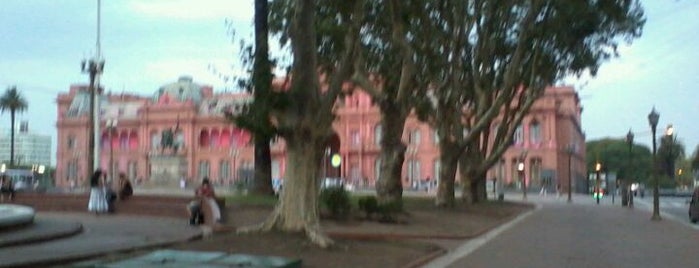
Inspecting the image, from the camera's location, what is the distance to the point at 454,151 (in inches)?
1545

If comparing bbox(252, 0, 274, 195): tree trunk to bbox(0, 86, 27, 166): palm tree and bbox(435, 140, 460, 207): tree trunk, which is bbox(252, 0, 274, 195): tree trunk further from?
bbox(0, 86, 27, 166): palm tree

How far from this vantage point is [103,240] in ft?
64.4

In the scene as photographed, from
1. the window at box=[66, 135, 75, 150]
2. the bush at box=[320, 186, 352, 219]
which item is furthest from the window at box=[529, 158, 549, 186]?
the bush at box=[320, 186, 352, 219]

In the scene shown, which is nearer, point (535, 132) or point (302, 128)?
point (302, 128)

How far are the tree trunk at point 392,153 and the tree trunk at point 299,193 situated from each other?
1402 cm

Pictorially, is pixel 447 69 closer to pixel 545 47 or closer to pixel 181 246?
pixel 545 47

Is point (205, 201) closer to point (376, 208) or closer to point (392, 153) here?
point (376, 208)

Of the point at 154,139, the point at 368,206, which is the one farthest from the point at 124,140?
the point at 368,206

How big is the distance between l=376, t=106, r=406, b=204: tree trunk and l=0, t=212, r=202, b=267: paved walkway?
7.86 metres

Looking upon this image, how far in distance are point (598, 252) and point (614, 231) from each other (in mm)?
9030

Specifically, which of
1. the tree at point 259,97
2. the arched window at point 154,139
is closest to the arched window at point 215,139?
the arched window at point 154,139

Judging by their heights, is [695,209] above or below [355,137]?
below

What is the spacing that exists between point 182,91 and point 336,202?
7930 cm

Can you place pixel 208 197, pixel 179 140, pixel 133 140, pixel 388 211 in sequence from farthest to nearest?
1. pixel 133 140
2. pixel 179 140
3. pixel 388 211
4. pixel 208 197
